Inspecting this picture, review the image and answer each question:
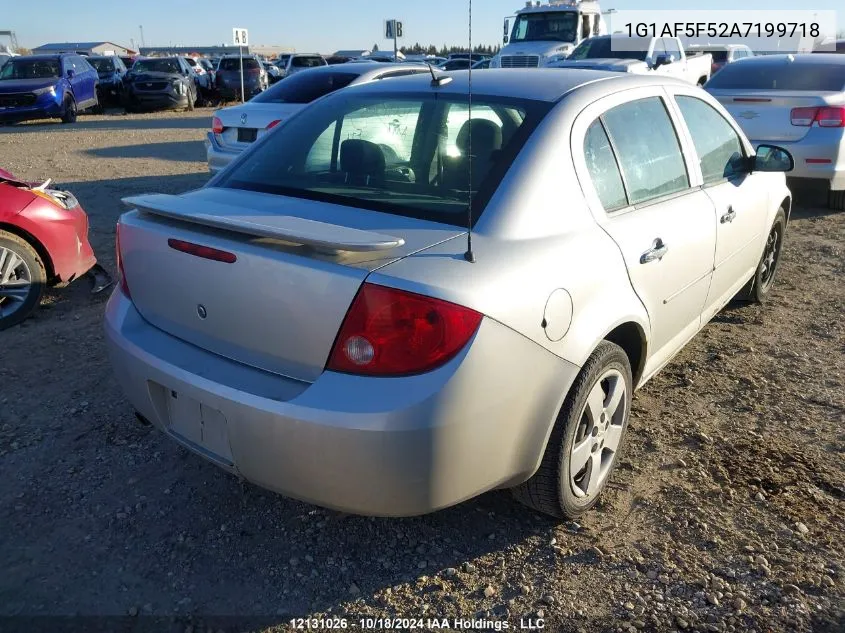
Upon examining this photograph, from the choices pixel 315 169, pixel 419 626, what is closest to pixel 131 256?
pixel 315 169

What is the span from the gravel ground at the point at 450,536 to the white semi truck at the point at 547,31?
16.1 meters

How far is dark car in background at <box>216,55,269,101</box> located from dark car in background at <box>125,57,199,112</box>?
5.61 ft

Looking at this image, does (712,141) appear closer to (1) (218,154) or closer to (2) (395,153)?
(2) (395,153)

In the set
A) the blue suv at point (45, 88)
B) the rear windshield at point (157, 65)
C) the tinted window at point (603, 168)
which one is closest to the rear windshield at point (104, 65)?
the rear windshield at point (157, 65)

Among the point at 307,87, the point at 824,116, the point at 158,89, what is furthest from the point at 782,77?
the point at 158,89

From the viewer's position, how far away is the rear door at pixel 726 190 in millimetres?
3762

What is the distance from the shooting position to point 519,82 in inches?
123

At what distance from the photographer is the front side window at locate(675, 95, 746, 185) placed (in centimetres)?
376

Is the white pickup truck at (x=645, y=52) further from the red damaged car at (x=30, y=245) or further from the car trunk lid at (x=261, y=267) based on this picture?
→ the car trunk lid at (x=261, y=267)

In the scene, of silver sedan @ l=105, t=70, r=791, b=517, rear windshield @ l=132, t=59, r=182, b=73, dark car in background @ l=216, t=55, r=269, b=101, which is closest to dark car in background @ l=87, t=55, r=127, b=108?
A: rear windshield @ l=132, t=59, r=182, b=73

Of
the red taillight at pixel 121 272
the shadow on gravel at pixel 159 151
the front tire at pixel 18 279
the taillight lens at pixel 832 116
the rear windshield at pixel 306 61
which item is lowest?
the shadow on gravel at pixel 159 151

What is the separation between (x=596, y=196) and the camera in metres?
2.82

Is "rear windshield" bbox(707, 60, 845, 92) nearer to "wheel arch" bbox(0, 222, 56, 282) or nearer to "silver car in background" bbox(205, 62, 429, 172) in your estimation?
"silver car in background" bbox(205, 62, 429, 172)

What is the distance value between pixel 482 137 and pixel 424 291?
935 millimetres
